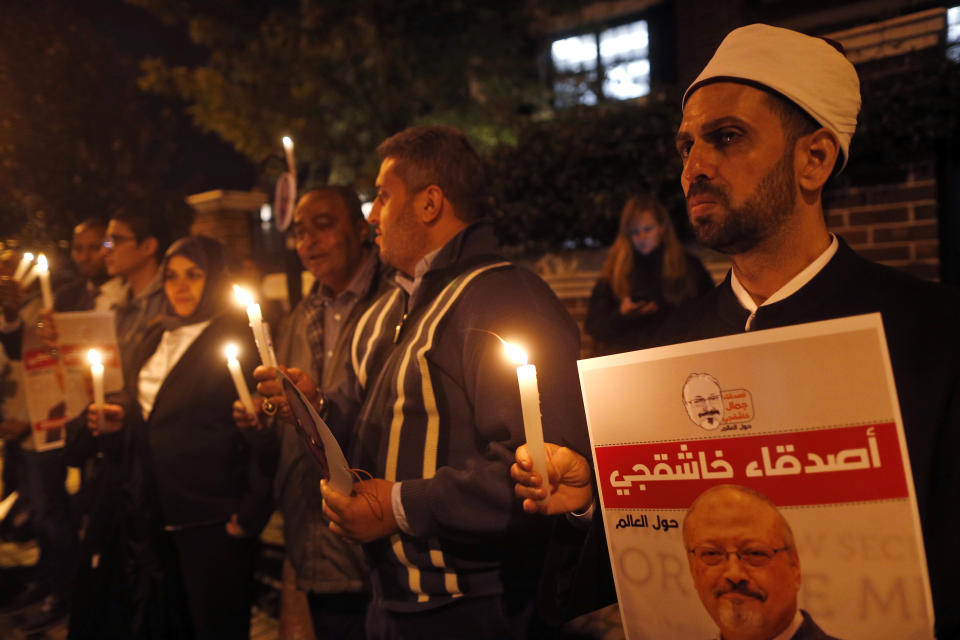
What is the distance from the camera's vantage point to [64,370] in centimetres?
376

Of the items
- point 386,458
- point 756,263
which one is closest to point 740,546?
Answer: point 756,263

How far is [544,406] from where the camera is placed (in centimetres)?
183

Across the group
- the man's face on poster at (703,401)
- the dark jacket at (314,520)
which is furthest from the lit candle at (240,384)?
the man's face on poster at (703,401)

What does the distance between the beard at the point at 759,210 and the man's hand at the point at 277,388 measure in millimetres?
1343

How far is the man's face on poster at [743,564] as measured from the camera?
3.76ft

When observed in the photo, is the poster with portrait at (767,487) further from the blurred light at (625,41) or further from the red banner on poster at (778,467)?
the blurred light at (625,41)

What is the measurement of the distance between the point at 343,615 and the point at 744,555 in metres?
2.06

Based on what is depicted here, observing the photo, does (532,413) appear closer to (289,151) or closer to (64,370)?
(64,370)

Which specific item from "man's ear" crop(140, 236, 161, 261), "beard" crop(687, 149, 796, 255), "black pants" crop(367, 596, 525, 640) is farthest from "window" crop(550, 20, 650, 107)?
"black pants" crop(367, 596, 525, 640)

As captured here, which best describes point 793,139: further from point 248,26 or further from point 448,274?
point 248,26

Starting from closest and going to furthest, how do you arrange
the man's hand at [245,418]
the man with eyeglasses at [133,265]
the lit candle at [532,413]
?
1. the lit candle at [532,413]
2. the man's hand at [245,418]
3. the man with eyeglasses at [133,265]

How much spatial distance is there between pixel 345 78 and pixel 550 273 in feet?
14.3

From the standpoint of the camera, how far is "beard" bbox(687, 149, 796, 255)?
4.50 feet

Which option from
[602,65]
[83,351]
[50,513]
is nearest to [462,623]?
[83,351]
